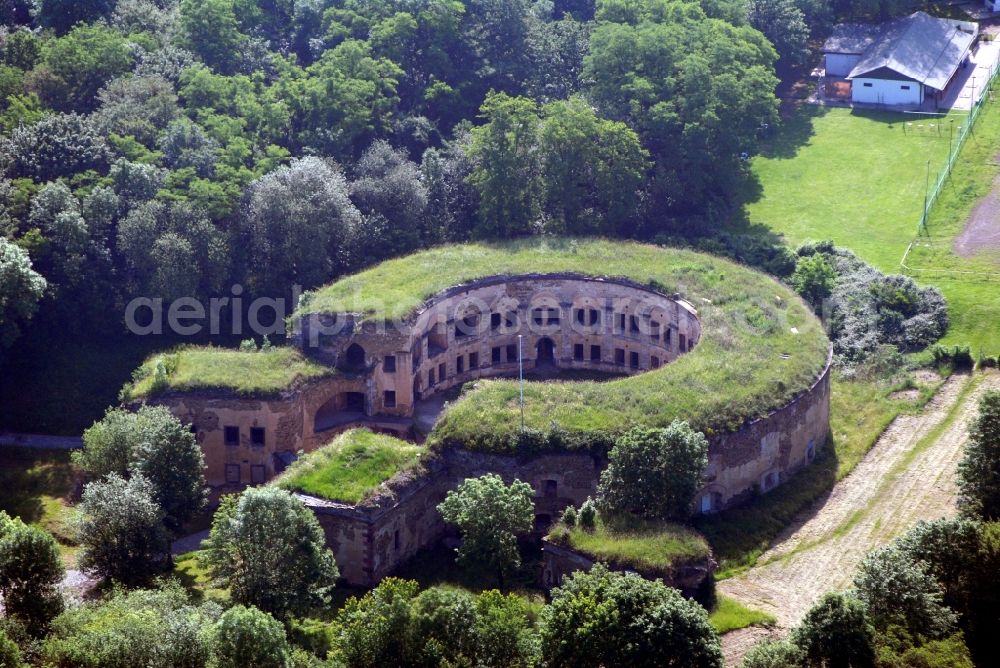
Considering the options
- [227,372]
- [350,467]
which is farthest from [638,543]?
[227,372]

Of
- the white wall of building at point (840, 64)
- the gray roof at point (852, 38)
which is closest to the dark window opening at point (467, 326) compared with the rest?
the gray roof at point (852, 38)

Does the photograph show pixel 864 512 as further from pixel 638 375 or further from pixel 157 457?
pixel 157 457

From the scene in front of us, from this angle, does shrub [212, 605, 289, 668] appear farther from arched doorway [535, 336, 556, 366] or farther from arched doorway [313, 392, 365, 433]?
arched doorway [535, 336, 556, 366]

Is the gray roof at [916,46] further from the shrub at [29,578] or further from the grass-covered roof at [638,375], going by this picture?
the shrub at [29,578]

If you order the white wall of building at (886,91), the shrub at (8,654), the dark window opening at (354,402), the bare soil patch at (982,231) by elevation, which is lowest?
the shrub at (8,654)

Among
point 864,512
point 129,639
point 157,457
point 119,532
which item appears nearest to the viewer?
point 129,639

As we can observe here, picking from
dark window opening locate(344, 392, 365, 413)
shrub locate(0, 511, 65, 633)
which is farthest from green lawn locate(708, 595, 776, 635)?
shrub locate(0, 511, 65, 633)
